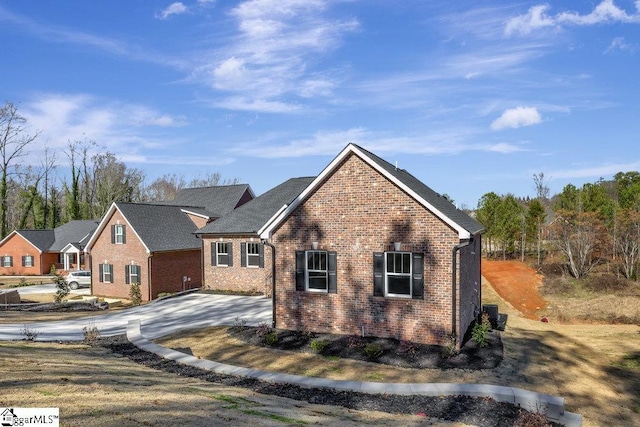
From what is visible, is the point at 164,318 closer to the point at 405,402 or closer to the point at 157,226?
the point at 157,226

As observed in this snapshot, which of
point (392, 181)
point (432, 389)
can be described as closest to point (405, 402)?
point (432, 389)

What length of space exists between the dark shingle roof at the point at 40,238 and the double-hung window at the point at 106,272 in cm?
2274

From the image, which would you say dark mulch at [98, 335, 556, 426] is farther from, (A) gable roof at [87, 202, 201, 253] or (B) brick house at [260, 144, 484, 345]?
(A) gable roof at [87, 202, 201, 253]

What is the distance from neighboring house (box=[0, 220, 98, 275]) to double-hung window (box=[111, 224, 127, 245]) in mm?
19411

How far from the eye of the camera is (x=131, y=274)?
29391mm

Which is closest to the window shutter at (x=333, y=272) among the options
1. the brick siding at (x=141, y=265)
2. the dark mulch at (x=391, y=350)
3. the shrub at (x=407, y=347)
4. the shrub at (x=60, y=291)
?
the dark mulch at (x=391, y=350)

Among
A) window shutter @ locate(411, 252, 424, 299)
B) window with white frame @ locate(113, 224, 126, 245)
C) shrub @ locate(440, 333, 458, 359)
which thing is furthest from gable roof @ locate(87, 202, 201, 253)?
shrub @ locate(440, 333, 458, 359)

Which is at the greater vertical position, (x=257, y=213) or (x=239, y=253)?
(x=257, y=213)

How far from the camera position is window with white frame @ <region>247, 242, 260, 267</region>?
27.4 meters

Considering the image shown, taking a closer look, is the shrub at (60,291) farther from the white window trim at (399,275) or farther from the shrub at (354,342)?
the white window trim at (399,275)

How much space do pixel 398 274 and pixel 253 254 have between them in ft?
48.0

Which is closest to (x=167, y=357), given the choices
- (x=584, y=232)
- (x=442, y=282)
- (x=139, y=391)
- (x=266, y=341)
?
(x=266, y=341)

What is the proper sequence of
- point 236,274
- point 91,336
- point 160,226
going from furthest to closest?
point 160,226 < point 236,274 < point 91,336

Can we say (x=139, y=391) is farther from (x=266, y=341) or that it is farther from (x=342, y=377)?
(x=266, y=341)
